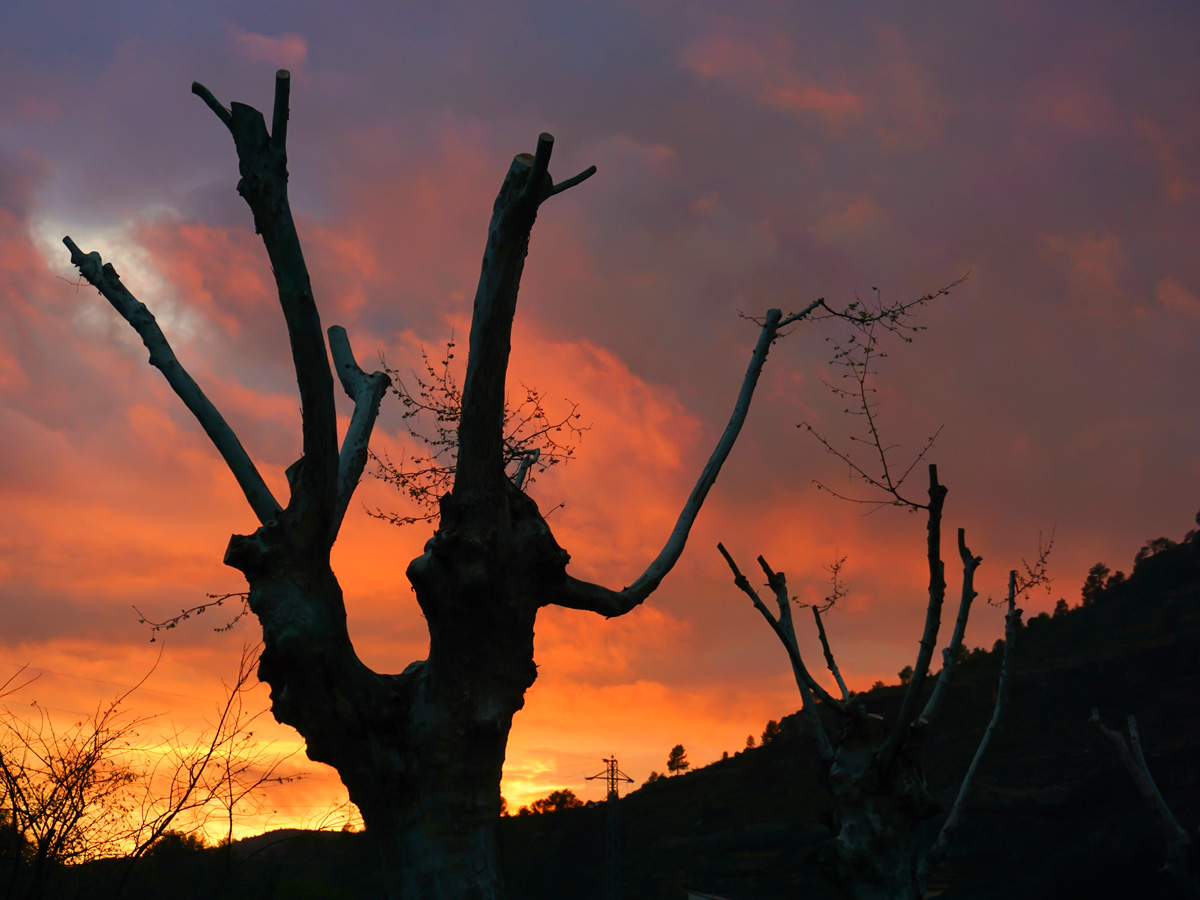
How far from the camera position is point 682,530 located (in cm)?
651

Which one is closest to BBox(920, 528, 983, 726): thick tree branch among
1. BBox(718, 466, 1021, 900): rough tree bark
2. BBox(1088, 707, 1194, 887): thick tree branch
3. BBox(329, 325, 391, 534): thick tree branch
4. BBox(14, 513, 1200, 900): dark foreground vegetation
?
BBox(718, 466, 1021, 900): rough tree bark

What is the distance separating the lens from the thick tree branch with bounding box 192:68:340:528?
4.44 m

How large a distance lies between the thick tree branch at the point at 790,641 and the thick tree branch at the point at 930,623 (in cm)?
102

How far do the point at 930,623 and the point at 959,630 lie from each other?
177cm

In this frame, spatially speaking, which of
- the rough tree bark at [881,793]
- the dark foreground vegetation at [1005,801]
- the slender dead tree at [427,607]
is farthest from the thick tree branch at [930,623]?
the dark foreground vegetation at [1005,801]

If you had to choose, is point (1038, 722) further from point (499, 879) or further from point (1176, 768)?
point (499, 879)

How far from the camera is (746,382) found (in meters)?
7.02

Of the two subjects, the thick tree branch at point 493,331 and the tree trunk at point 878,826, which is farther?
the tree trunk at point 878,826

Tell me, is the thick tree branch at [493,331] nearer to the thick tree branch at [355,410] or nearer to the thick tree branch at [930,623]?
the thick tree branch at [355,410]

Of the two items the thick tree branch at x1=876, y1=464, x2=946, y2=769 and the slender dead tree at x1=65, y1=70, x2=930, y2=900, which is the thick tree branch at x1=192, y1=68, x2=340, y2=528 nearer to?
the slender dead tree at x1=65, y1=70, x2=930, y2=900

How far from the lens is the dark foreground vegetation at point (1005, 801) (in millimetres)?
41594

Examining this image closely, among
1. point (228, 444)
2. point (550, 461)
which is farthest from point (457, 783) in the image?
point (550, 461)

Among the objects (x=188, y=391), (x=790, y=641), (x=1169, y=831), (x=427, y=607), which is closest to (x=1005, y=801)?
(x=1169, y=831)

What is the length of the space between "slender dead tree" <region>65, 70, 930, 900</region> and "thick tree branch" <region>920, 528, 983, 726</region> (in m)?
5.19
